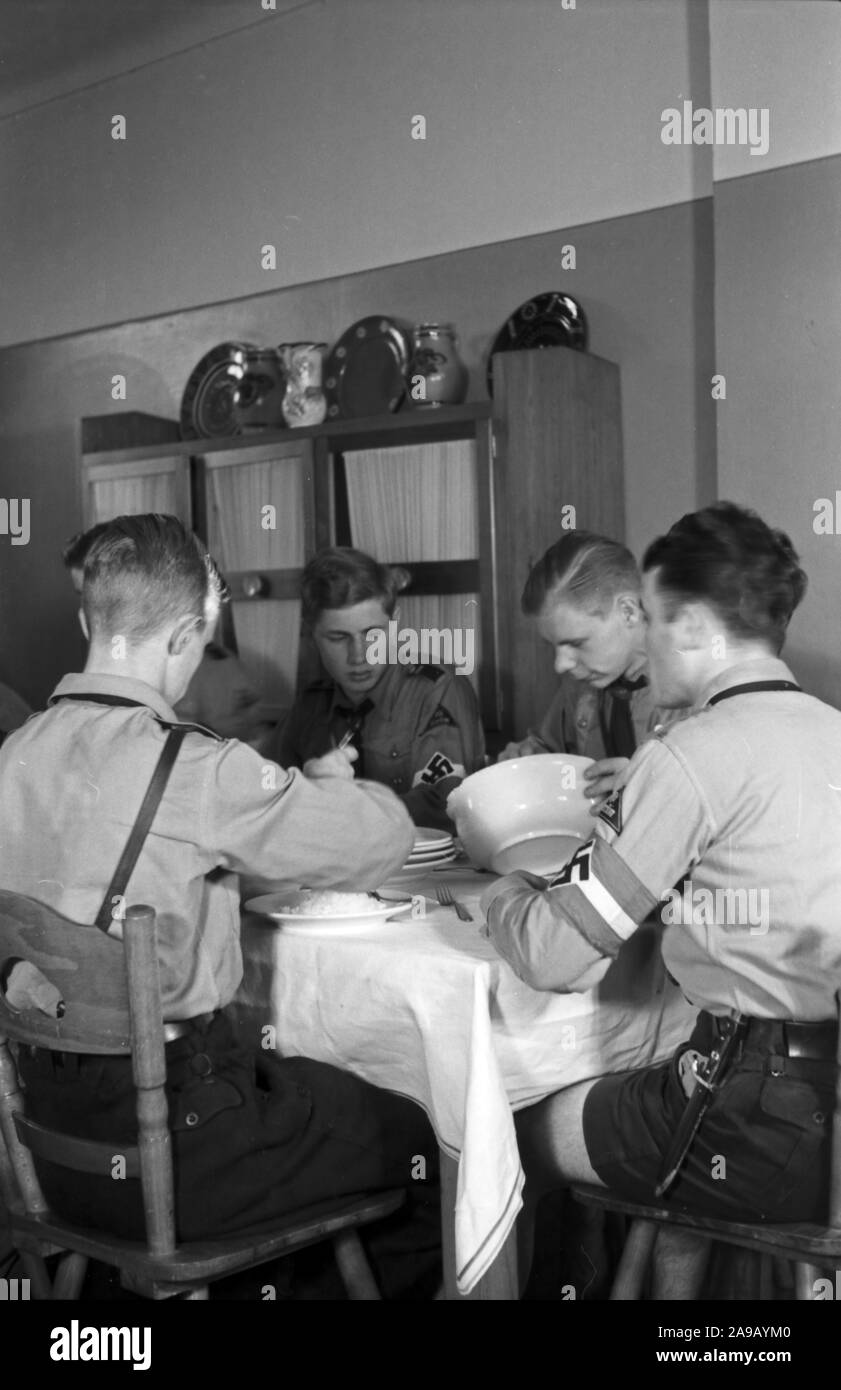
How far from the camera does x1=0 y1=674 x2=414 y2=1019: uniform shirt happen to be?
4.38ft

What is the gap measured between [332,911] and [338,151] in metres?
2.45

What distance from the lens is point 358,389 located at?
3123mm

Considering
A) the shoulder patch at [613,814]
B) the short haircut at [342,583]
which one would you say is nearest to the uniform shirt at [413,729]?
the short haircut at [342,583]

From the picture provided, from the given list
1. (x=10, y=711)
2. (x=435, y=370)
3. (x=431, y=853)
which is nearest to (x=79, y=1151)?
(x=431, y=853)

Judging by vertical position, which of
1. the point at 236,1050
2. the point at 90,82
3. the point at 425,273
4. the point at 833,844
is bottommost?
the point at 236,1050

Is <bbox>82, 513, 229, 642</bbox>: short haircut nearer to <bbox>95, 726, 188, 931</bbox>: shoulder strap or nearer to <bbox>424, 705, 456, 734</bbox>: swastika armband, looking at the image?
<bbox>95, 726, 188, 931</bbox>: shoulder strap

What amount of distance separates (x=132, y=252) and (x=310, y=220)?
1.96 ft

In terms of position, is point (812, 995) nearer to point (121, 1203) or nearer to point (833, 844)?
point (833, 844)

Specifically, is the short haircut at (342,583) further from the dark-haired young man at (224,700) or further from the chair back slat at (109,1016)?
the chair back slat at (109,1016)

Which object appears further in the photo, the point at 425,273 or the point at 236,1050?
the point at 425,273

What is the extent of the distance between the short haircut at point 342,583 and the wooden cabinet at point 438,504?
0.92ft

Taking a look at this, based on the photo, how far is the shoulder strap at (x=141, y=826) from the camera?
1.33m

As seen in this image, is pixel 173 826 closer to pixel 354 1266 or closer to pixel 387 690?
pixel 354 1266

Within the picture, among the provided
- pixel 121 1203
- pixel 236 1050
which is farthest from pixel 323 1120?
pixel 121 1203
